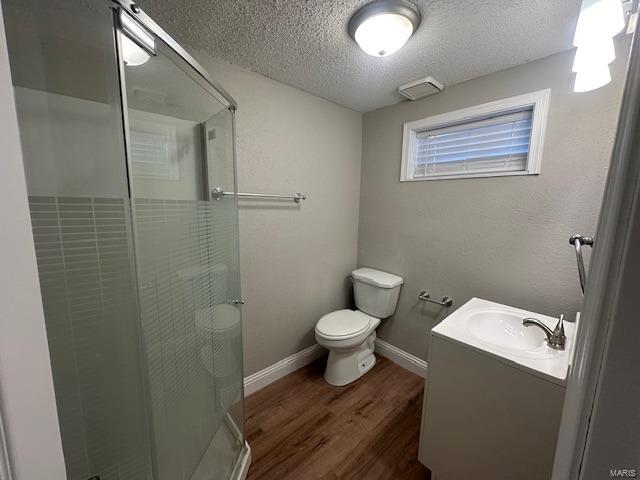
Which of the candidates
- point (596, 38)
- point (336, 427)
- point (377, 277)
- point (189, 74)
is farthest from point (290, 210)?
point (596, 38)

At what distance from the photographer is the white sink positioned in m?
0.94

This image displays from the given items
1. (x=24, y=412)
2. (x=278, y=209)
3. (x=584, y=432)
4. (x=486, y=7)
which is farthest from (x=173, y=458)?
(x=486, y=7)

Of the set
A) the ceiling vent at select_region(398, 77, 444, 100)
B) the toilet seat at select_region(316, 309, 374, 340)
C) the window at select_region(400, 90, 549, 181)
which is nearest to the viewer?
the window at select_region(400, 90, 549, 181)

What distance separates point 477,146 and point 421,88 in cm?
53

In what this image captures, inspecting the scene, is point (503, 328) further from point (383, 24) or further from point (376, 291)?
point (383, 24)

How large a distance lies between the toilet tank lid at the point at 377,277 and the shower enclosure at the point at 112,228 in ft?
4.37

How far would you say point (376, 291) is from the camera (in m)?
2.00

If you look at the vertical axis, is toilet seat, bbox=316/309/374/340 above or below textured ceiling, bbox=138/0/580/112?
below

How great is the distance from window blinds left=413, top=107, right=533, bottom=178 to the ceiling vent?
26 centimetres

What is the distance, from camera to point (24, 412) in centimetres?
40

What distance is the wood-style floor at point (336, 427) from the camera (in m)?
1.29

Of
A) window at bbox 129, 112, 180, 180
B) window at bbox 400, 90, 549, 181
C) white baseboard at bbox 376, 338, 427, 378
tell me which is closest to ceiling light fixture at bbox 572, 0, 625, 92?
window at bbox 400, 90, 549, 181

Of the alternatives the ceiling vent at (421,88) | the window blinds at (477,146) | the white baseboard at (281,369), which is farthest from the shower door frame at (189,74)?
the window blinds at (477,146)

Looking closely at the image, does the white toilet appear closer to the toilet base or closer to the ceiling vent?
the toilet base
